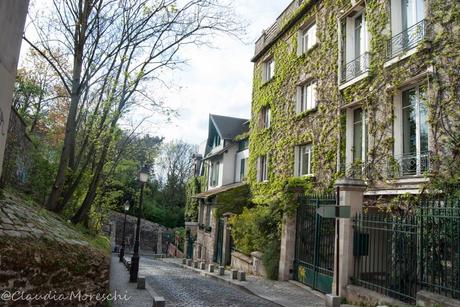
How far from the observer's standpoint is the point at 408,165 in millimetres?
10555

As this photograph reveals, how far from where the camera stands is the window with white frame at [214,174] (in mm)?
29922

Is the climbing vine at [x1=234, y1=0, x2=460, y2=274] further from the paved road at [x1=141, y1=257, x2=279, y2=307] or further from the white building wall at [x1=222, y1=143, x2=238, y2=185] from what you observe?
the white building wall at [x1=222, y1=143, x2=238, y2=185]

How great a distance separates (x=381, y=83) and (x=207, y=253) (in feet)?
58.0

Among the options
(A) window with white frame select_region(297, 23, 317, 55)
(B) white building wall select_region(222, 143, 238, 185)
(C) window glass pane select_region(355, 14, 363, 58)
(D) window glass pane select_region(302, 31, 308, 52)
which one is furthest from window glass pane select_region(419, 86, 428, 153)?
(B) white building wall select_region(222, 143, 238, 185)

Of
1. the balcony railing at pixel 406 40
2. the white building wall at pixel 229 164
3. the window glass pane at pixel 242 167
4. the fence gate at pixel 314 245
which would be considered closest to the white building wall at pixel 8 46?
the fence gate at pixel 314 245

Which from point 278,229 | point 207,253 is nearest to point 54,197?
point 278,229

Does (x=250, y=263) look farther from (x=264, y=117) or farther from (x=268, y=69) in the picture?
(x=268, y=69)

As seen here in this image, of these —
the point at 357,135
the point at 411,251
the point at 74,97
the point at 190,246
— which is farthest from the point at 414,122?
the point at 190,246

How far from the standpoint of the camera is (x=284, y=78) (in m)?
19.0

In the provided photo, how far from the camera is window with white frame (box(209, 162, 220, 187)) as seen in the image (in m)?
29.9

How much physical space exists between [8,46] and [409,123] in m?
9.92

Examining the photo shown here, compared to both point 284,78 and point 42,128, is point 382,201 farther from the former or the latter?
point 42,128

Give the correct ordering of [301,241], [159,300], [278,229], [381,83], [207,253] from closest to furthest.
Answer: [159,300], [381,83], [301,241], [278,229], [207,253]

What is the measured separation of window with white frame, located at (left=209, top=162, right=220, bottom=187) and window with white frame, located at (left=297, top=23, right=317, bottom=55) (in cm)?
1396
